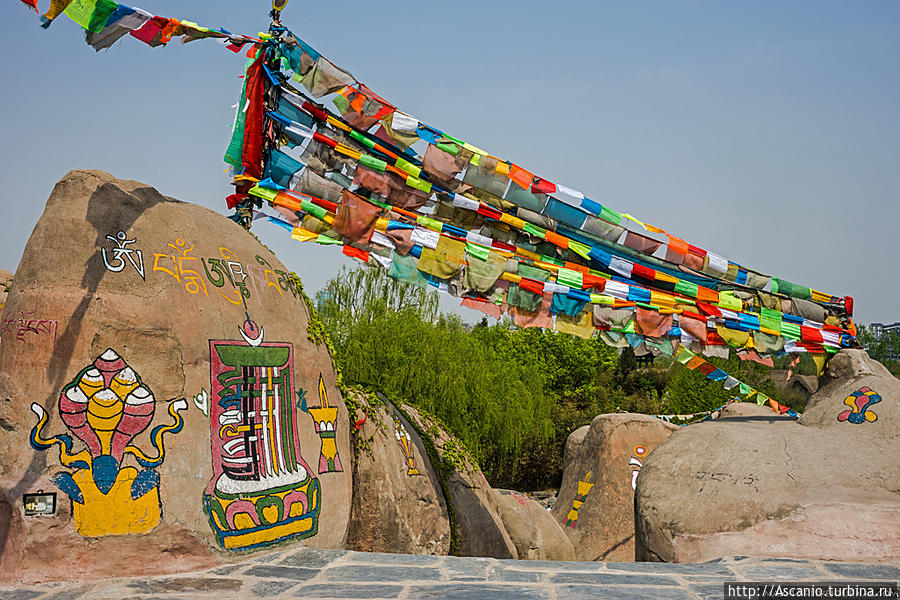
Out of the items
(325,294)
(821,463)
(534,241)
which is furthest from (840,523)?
(325,294)

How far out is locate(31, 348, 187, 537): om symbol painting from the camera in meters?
4.20

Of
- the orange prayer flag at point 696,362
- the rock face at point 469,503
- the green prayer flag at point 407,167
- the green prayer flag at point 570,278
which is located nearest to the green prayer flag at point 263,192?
the green prayer flag at point 407,167

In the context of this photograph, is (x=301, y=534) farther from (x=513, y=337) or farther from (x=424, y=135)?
(x=513, y=337)

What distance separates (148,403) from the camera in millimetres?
4523

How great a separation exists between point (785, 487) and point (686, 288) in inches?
84.9

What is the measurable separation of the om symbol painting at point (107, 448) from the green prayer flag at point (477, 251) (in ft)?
9.94

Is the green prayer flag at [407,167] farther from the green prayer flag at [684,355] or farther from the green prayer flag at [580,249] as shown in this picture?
the green prayer flag at [684,355]

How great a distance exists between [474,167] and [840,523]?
13.1 feet

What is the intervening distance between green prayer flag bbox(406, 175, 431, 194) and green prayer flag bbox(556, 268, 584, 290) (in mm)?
1403

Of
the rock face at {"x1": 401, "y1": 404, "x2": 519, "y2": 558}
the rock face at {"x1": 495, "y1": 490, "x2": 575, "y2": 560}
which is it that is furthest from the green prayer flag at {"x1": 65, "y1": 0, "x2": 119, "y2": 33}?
the rock face at {"x1": 495, "y1": 490, "x2": 575, "y2": 560}

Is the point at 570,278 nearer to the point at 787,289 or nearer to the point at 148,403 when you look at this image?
the point at 787,289

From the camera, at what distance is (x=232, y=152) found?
251 inches

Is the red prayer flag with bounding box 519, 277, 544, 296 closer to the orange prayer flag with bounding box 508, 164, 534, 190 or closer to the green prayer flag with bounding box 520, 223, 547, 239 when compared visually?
the green prayer flag with bounding box 520, 223, 547, 239

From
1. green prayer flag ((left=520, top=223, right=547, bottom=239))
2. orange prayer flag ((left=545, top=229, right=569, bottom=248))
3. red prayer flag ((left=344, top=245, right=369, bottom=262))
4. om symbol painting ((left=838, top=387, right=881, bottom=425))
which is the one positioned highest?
green prayer flag ((left=520, top=223, right=547, bottom=239))
